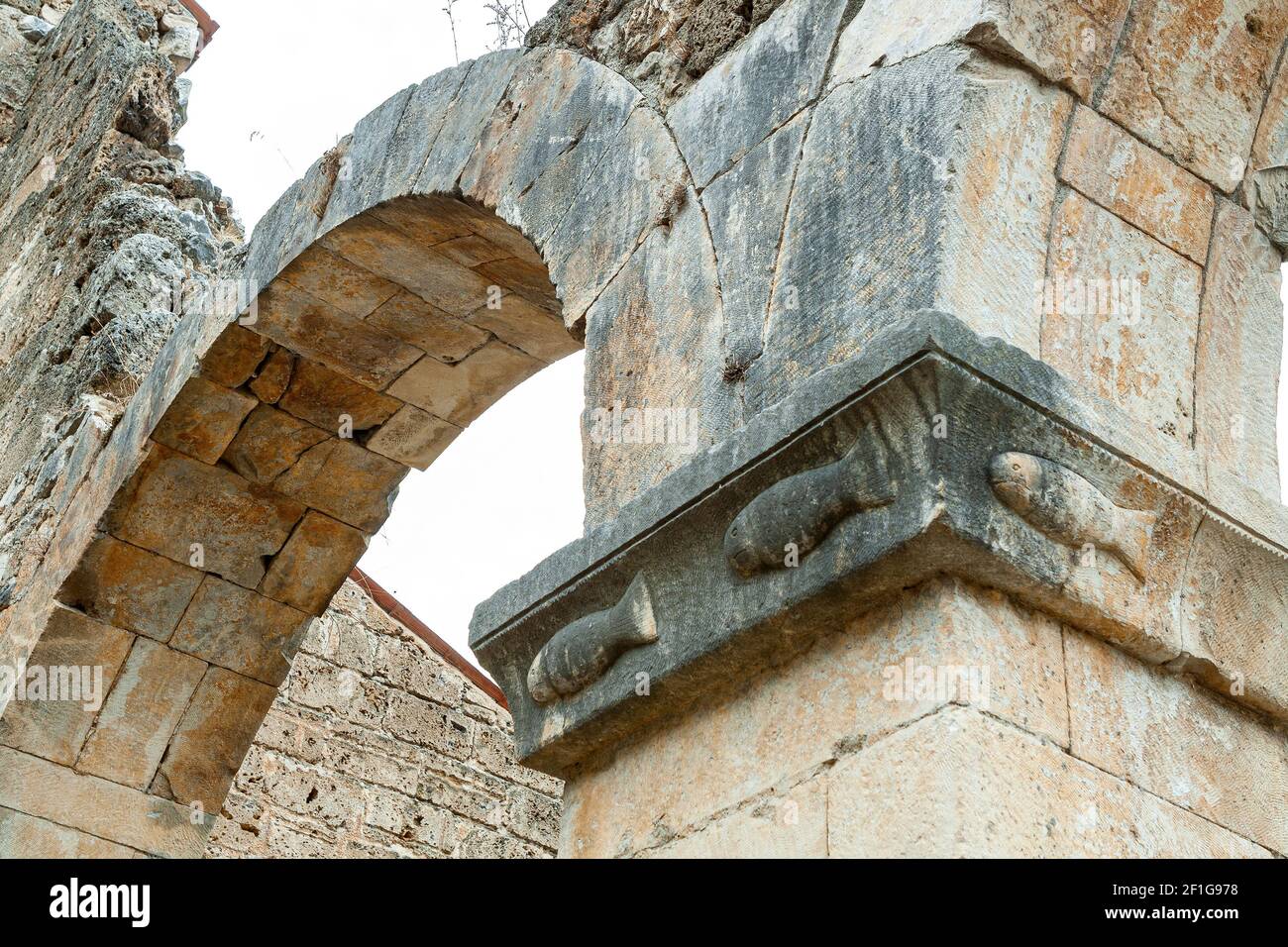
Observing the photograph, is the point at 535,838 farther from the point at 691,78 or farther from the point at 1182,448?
the point at 1182,448

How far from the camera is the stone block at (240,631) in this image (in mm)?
4980

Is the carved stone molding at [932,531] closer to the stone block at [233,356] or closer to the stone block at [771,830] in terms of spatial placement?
the stone block at [771,830]

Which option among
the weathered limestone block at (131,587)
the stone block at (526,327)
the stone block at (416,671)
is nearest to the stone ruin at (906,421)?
the stone block at (526,327)

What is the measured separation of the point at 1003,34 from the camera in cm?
229

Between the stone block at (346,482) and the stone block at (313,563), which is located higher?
the stone block at (346,482)

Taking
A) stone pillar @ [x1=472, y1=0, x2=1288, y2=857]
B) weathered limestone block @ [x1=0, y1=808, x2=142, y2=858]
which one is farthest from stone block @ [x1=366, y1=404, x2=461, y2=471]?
stone pillar @ [x1=472, y1=0, x2=1288, y2=857]

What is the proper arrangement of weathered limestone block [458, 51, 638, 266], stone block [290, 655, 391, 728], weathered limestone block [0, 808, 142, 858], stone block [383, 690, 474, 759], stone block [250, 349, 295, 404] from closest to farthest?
1. weathered limestone block [458, 51, 638, 266]
2. weathered limestone block [0, 808, 142, 858]
3. stone block [250, 349, 295, 404]
4. stone block [290, 655, 391, 728]
5. stone block [383, 690, 474, 759]

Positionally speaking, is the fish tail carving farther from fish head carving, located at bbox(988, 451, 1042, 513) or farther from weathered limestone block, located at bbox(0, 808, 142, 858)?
weathered limestone block, located at bbox(0, 808, 142, 858)

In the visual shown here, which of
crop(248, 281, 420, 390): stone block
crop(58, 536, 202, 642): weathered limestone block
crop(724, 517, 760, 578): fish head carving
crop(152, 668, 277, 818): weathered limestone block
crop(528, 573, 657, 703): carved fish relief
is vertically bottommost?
crop(528, 573, 657, 703): carved fish relief

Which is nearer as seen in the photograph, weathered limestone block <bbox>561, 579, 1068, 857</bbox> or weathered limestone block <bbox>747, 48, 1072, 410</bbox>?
weathered limestone block <bbox>561, 579, 1068, 857</bbox>

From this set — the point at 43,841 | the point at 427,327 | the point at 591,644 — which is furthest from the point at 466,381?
the point at 591,644

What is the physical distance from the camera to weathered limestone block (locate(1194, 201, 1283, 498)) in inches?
93.1

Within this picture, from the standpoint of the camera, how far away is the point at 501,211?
11.2 ft
